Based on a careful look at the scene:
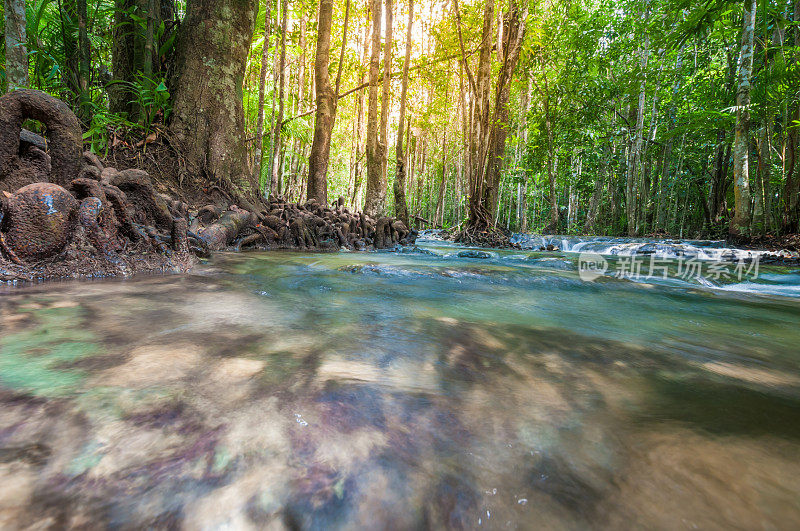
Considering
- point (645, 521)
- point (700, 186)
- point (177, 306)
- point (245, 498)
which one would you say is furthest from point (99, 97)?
point (700, 186)

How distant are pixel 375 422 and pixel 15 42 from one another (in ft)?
17.6

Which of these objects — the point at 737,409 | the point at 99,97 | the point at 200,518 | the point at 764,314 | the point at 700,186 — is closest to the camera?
the point at 200,518

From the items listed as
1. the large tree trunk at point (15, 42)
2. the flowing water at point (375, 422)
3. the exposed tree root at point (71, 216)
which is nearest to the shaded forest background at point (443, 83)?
the large tree trunk at point (15, 42)

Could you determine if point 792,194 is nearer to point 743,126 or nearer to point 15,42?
point 743,126

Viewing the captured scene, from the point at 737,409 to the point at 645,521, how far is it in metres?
0.70

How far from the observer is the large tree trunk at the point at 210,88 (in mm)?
6148

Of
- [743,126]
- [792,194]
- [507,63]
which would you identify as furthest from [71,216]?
[792,194]

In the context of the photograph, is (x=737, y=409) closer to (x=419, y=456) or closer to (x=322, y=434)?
(x=419, y=456)

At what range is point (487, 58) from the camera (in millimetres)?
8477

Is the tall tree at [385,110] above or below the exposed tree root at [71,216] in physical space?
above

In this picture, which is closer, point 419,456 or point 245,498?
point 245,498

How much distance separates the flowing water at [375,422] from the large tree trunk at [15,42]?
10.9ft

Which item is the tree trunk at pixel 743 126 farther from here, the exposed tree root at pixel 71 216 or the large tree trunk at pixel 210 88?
the exposed tree root at pixel 71 216

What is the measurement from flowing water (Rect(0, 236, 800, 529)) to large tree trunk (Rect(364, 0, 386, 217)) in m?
7.66
